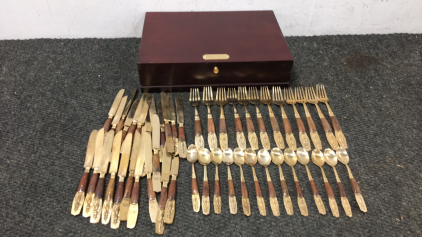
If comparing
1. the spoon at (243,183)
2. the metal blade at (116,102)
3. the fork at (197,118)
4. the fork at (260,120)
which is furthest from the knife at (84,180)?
the fork at (260,120)

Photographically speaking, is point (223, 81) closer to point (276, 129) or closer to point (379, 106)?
point (276, 129)

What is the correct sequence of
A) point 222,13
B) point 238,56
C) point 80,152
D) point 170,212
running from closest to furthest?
point 170,212, point 80,152, point 238,56, point 222,13

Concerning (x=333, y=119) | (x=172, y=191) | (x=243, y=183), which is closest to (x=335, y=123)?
(x=333, y=119)

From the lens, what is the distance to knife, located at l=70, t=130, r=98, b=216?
898mm

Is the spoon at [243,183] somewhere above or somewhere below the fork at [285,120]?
below

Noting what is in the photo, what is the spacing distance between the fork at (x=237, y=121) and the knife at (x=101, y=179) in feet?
1.48

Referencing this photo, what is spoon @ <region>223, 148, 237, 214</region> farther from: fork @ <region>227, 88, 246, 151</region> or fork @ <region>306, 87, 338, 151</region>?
fork @ <region>306, 87, 338, 151</region>

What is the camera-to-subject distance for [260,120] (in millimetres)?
1139

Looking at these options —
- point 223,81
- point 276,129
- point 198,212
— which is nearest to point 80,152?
point 198,212

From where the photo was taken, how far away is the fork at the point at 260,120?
1072 mm

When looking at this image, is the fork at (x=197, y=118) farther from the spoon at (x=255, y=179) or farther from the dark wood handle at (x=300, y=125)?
the dark wood handle at (x=300, y=125)

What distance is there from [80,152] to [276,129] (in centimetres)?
71

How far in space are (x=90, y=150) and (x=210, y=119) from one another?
1.45 feet

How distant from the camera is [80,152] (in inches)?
41.5
